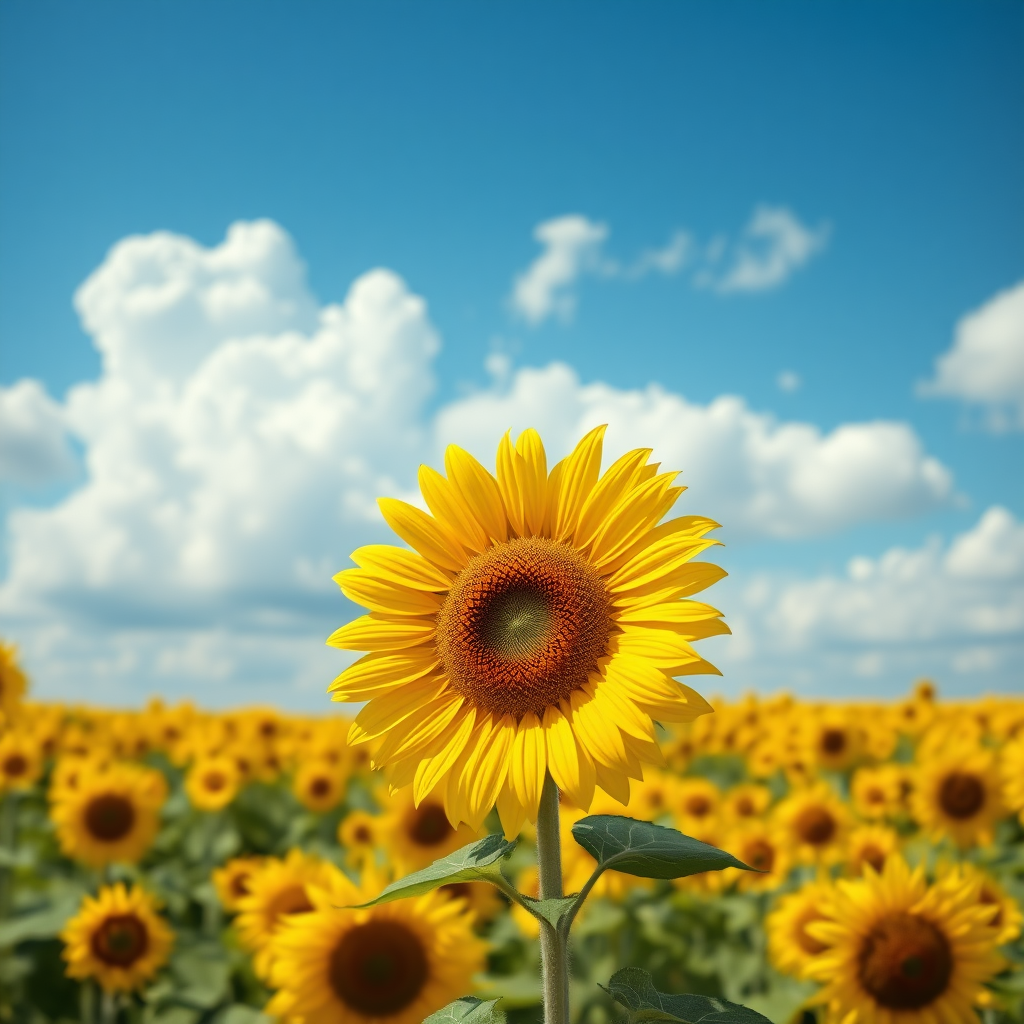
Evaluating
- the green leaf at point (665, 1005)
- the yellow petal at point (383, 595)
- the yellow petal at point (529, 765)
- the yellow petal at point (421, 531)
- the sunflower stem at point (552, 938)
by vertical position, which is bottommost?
the green leaf at point (665, 1005)

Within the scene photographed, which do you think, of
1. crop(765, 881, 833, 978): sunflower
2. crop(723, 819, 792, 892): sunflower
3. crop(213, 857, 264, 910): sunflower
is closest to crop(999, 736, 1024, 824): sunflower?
crop(723, 819, 792, 892): sunflower

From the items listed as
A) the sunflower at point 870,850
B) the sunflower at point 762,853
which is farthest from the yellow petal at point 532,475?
the sunflower at point 762,853

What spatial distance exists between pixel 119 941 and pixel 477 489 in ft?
22.3

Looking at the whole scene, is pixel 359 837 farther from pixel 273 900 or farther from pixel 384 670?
pixel 384 670

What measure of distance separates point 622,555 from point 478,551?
429 mm

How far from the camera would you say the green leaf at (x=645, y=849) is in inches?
98.2

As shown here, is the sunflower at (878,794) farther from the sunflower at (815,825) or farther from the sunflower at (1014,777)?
the sunflower at (815,825)

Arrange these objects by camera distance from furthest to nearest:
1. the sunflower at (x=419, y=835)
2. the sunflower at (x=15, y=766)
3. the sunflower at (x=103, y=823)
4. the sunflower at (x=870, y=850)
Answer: the sunflower at (x=15, y=766) → the sunflower at (x=103, y=823) → the sunflower at (x=419, y=835) → the sunflower at (x=870, y=850)

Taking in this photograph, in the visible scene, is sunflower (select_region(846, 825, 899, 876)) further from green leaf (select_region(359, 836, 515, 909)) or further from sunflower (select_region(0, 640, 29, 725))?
sunflower (select_region(0, 640, 29, 725))

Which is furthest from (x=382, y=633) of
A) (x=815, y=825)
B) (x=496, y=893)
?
(x=815, y=825)

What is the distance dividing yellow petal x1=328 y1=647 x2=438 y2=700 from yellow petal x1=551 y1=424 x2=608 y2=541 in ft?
1.86

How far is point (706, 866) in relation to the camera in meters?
2.49

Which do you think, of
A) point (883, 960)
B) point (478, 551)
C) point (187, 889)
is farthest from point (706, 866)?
point (187, 889)

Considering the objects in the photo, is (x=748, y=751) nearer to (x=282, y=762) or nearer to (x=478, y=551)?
(x=282, y=762)
